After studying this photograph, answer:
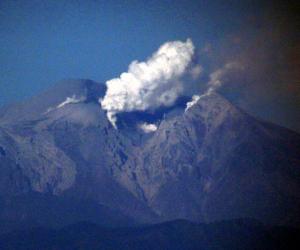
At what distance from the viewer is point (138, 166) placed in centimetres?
12162

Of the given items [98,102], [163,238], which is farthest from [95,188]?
[163,238]

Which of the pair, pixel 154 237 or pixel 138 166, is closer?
pixel 154 237

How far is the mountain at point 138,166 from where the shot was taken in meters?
97.9

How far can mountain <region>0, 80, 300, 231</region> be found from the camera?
97.9 m

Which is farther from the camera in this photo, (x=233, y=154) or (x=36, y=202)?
(x=233, y=154)

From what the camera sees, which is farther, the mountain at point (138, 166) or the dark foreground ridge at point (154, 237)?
the mountain at point (138, 166)

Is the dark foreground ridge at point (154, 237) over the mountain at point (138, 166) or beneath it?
beneath

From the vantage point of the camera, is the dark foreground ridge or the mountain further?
the mountain

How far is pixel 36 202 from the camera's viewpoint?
9888 cm

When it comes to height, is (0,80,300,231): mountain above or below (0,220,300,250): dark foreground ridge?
above

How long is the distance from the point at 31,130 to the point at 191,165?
3322 cm

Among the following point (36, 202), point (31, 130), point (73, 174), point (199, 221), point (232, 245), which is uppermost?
point (31, 130)

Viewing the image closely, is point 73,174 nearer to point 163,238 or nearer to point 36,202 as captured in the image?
point 36,202

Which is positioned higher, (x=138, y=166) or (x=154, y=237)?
(x=138, y=166)
